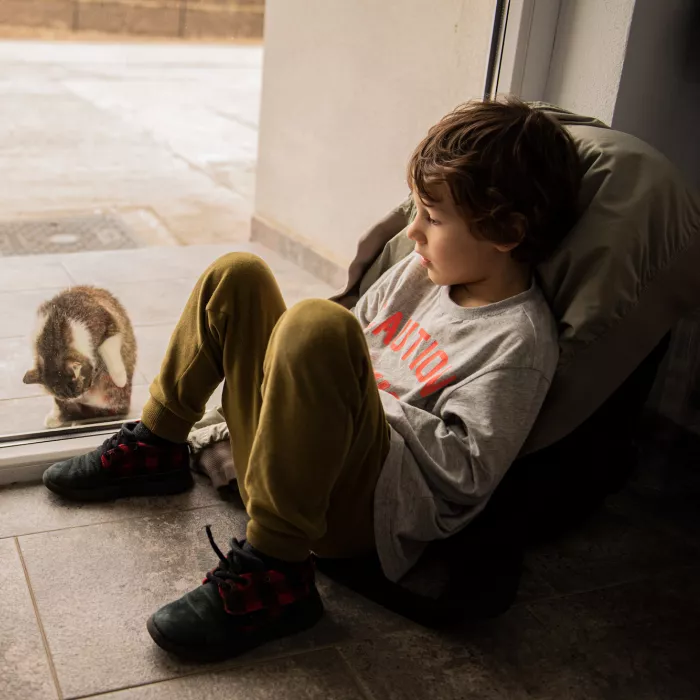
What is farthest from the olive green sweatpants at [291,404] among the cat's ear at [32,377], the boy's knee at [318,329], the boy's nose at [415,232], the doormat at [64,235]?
the doormat at [64,235]

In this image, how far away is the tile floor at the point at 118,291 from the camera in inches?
72.8

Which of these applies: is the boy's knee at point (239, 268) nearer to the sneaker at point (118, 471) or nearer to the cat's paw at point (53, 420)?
the sneaker at point (118, 471)

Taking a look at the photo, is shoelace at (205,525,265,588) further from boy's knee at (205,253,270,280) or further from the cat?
the cat

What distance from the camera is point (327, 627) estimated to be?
1.36 meters

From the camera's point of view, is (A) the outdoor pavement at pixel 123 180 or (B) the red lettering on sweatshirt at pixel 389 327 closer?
(B) the red lettering on sweatshirt at pixel 389 327

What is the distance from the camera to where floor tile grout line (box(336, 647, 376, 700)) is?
1.24 metres

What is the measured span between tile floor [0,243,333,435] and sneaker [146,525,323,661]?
0.66 metres

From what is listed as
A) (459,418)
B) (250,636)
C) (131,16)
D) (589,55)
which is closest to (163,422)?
(250,636)

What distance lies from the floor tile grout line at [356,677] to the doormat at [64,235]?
50.0 inches

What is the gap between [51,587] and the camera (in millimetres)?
1392

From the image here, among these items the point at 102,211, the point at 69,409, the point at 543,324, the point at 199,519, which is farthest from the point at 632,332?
the point at 102,211

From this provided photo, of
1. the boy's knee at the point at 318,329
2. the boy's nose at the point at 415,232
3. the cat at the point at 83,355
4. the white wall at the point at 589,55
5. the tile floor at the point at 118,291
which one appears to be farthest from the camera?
the tile floor at the point at 118,291

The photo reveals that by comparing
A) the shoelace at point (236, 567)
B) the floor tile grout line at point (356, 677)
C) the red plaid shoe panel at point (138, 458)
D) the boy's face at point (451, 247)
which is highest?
the boy's face at point (451, 247)

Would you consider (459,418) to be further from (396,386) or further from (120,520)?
(120,520)
